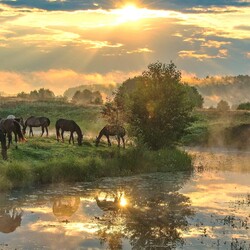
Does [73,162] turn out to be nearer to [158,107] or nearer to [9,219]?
[9,219]

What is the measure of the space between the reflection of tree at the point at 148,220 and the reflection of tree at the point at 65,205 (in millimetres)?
1950

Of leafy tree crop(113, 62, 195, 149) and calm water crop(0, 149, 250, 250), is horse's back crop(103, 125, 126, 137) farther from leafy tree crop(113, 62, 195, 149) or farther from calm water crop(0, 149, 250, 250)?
calm water crop(0, 149, 250, 250)

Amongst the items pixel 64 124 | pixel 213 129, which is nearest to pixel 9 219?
pixel 64 124

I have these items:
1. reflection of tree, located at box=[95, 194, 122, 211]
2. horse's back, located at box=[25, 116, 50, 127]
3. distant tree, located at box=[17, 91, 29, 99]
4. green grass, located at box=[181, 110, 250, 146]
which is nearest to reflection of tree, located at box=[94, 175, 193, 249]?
reflection of tree, located at box=[95, 194, 122, 211]

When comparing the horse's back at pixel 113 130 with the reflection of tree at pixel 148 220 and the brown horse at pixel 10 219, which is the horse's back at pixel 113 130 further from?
the brown horse at pixel 10 219

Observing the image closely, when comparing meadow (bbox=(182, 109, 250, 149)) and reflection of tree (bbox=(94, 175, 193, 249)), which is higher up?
reflection of tree (bbox=(94, 175, 193, 249))

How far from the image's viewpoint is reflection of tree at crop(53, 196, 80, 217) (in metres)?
22.3

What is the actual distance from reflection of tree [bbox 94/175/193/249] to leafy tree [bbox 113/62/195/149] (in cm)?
1272

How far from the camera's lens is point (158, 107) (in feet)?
137

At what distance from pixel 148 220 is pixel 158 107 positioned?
2154cm

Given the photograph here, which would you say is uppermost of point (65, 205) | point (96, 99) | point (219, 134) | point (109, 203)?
point (65, 205)

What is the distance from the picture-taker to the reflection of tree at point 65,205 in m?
22.3

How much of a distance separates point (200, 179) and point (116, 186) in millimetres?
7110

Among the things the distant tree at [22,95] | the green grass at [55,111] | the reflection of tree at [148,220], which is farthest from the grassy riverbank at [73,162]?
the distant tree at [22,95]
